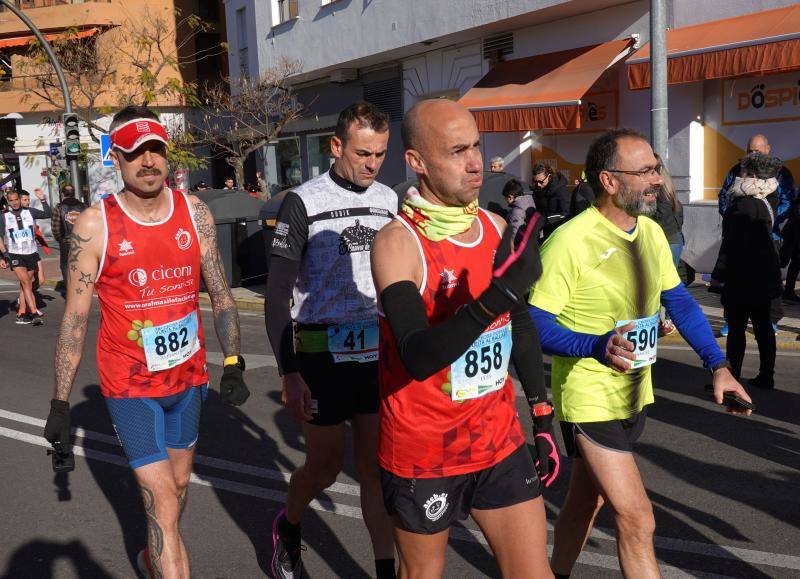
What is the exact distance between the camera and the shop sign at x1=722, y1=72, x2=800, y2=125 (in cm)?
1283

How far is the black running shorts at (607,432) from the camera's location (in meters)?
3.34

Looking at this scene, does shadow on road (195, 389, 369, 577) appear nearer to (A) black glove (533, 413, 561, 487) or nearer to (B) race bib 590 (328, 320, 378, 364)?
(B) race bib 590 (328, 320, 378, 364)

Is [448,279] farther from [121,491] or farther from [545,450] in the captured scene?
[121,491]

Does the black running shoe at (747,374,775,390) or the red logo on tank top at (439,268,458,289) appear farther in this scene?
the black running shoe at (747,374,775,390)

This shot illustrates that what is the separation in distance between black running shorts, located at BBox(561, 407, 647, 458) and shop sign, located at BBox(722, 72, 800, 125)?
1082 cm

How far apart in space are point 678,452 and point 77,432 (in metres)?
4.34

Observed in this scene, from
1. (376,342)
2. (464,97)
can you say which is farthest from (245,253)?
(376,342)

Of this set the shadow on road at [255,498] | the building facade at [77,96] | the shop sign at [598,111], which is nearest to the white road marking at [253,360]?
the shadow on road at [255,498]

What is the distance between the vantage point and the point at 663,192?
7195 mm

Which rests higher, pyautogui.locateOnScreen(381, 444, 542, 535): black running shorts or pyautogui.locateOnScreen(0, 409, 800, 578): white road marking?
pyautogui.locateOnScreen(381, 444, 542, 535): black running shorts

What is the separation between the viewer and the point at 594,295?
133 inches

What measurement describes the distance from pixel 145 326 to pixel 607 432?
183 centimetres

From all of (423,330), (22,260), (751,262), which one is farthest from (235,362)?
(22,260)

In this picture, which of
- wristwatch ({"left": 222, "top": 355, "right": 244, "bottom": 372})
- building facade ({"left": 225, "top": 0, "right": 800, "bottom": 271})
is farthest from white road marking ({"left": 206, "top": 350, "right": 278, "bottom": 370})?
wristwatch ({"left": 222, "top": 355, "right": 244, "bottom": 372})
